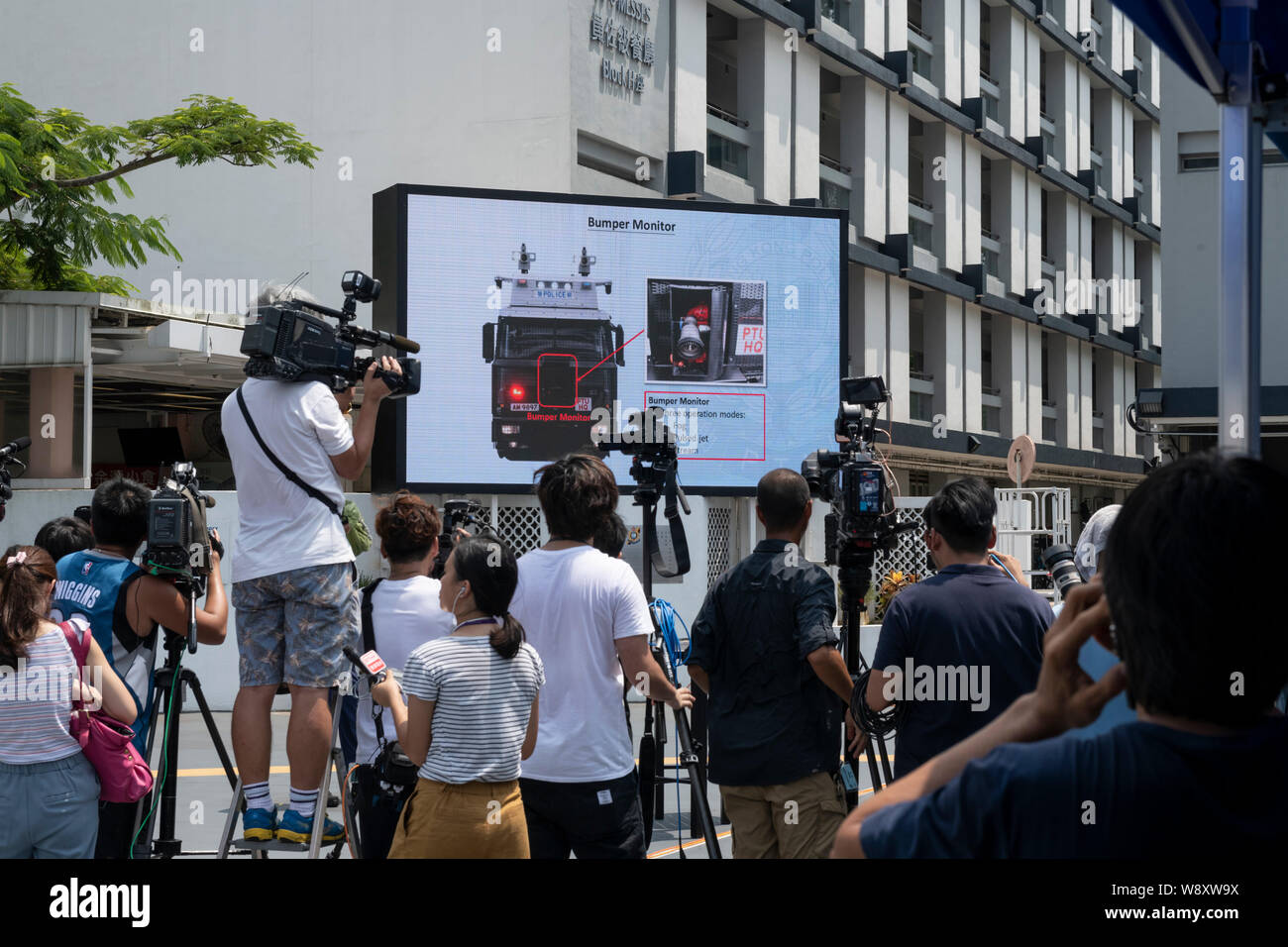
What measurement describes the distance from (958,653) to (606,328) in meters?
9.26

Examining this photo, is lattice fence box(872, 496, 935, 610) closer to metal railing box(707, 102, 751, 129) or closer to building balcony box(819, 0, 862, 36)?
metal railing box(707, 102, 751, 129)

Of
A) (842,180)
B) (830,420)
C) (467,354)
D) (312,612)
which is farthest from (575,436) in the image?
(842,180)

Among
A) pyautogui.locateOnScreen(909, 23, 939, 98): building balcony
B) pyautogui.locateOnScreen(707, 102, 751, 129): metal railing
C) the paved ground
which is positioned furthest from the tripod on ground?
pyautogui.locateOnScreen(909, 23, 939, 98): building balcony

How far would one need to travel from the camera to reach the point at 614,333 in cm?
1289

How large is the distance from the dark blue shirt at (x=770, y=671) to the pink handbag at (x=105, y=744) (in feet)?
5.92

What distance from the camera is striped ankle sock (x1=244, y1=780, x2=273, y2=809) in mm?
4461

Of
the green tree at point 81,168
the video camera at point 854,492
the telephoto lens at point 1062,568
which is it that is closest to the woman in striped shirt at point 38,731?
the video camera at point 854,492

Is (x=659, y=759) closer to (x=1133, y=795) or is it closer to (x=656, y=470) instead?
(x=656, y=470)

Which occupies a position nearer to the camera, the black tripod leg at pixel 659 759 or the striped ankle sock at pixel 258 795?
→ the striped ankle sock at pixel 258 795

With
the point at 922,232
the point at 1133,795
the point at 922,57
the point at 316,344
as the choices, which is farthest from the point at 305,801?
the point at 922,57

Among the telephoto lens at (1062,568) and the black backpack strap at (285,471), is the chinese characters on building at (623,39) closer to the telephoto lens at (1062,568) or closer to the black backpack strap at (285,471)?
the black backpack strap at (285,471)

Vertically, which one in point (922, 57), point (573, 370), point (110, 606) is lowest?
→ point (110, 606)

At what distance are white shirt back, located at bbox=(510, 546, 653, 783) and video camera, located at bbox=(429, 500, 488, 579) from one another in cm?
151

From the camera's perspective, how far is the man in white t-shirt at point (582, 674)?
3.97 meters
